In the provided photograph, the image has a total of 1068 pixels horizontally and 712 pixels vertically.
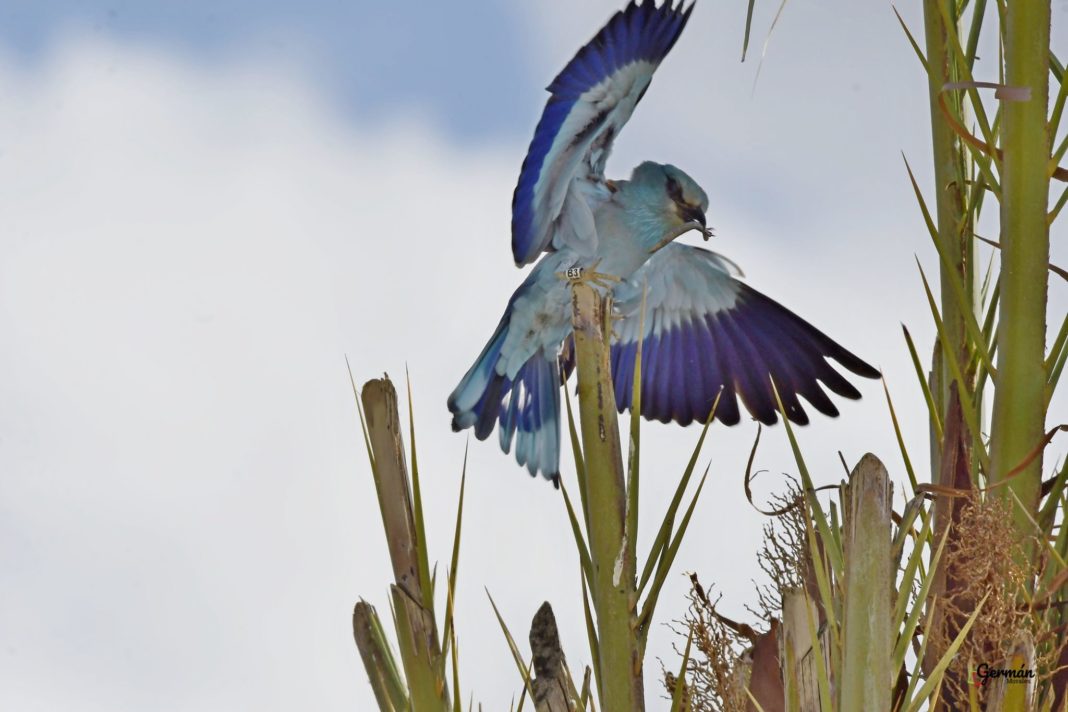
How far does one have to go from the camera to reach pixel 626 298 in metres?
3.52

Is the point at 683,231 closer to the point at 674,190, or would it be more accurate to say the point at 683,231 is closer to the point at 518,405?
the point at 674,190

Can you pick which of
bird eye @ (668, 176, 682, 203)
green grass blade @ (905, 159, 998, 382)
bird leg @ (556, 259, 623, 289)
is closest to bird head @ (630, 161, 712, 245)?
bird eye @ (668, 176, 682, 203)

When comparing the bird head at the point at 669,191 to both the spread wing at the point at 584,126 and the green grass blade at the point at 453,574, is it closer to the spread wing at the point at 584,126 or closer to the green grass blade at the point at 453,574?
the spread wing at the point at 584,126

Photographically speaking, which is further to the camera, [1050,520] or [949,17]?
[949,17]

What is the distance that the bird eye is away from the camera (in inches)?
139

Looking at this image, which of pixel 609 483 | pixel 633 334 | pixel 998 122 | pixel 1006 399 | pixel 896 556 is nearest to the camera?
pixel 896 556

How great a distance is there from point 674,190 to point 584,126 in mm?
512

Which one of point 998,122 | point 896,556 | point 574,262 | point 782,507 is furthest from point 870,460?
point 574,262

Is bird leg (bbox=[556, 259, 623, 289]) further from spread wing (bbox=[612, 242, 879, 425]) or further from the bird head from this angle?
spread wing (bbox=[612, 242, 879, 425])

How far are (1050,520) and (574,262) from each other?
1793 mm

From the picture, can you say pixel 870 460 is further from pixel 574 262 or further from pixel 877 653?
pixel 574 262

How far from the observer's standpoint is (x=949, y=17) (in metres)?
2.07

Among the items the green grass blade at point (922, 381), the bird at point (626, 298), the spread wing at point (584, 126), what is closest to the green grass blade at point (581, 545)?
the green grass blade at point (922, 381)

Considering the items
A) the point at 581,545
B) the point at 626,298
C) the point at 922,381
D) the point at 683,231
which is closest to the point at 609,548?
the point at 581,545
